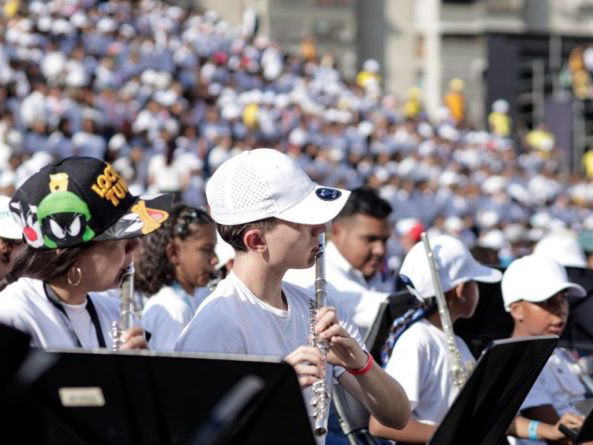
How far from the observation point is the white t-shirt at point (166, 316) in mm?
5129

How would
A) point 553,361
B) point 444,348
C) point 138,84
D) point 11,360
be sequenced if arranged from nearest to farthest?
point 11,360, point 444,348, point 553,361, point 138,84

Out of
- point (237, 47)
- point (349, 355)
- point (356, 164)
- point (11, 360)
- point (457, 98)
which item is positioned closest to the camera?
point (11, 360)

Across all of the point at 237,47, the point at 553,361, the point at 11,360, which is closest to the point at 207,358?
the point at 11,360

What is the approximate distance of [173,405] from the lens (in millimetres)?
2539

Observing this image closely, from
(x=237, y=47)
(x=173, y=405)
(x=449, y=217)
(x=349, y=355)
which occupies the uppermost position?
(x=173, y=405)

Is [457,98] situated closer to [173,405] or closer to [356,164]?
[356,164]

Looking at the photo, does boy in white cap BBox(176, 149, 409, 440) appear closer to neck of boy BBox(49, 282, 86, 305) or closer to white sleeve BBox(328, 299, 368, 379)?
white sleeve BBox(328, 299, 368, 379)

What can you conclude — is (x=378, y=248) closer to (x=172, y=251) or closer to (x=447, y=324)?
(x=172, y=251)

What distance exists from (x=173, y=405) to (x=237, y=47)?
2423cm

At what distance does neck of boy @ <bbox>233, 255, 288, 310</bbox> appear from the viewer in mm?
3482

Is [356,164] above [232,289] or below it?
below

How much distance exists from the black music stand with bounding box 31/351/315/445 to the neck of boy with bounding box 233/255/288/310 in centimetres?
95

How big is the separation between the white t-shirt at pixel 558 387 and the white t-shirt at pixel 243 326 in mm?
2146

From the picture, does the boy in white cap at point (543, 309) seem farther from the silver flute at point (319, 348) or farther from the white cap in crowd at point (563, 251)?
the white cap in crowd at point (563, 251)
